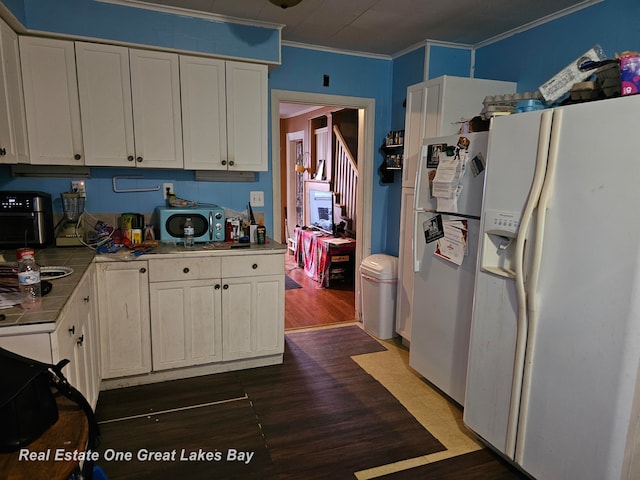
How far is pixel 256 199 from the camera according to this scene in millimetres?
3445

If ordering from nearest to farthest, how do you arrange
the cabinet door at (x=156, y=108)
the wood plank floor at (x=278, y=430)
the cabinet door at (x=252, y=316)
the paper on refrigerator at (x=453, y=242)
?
the wood plank floor at (x=278, y=430) → the paper on refrigerator at (x=453, y=242) → the cabinet door at (x=156, y=108) → the cabinet door at (x=252, y=316)

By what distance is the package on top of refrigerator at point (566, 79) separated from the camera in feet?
5.97

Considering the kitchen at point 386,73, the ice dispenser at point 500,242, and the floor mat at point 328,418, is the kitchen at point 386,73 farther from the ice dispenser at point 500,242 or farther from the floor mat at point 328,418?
the ice dispenser at point 500,242

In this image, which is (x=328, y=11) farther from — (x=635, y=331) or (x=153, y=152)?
(x=635, y=331)

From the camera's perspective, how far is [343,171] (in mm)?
5488

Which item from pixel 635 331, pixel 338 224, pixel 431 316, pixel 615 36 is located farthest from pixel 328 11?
pixel 338 224

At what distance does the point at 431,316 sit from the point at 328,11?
83.9 inches

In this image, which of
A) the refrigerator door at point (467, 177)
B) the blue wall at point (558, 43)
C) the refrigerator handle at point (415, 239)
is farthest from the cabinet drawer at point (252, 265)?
the blue wall at point (558, 43)

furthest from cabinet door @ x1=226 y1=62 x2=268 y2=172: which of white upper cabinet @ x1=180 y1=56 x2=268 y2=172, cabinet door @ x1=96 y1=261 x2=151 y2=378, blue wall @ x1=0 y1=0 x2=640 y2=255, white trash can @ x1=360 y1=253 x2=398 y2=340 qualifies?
white trash can @ x1=360 y1=253 x2=398 y2=340

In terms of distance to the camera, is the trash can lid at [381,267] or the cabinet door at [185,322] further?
the trash can lid at [381,267]

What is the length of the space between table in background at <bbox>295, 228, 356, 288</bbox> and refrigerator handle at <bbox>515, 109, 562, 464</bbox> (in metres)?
3.38

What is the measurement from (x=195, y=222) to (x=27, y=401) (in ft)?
6.78

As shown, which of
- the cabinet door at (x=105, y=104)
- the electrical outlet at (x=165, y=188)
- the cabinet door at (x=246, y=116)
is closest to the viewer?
the cabinet door at (x=105, y=104)

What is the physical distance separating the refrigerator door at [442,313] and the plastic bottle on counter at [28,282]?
2055 mm
